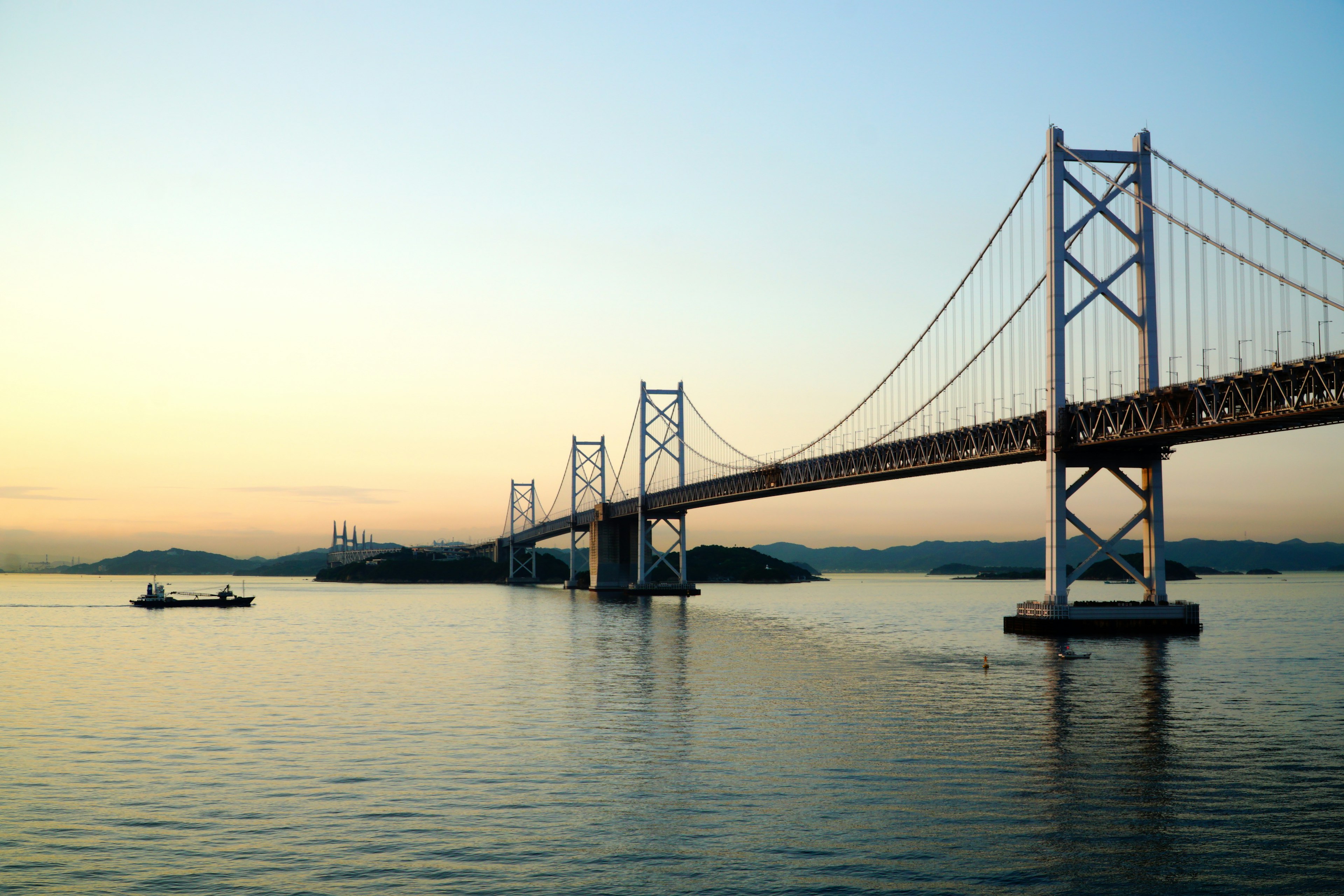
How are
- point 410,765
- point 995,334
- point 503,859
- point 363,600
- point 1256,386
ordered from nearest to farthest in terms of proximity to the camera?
point 503,859 → point 410,765 → point 1256,386 → point 995,334 → point 363,600

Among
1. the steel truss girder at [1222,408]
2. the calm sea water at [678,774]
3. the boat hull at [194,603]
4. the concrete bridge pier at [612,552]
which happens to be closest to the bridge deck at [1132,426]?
the steel truss girder at [1222,408]

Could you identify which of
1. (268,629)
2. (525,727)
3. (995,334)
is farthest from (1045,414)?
(268,629)

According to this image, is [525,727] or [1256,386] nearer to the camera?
[525,727]

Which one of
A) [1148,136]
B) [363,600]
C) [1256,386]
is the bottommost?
[363,600]

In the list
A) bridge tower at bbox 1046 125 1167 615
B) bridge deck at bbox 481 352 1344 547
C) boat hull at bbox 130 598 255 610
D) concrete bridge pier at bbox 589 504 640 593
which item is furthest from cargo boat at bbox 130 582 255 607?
bridge tower at bbox 1046 125 1167 615

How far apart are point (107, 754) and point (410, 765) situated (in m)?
6.46

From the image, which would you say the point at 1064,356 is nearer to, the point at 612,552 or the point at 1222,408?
the point at 1222,408

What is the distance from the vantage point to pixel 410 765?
62.5 feet

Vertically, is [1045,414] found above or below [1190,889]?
above

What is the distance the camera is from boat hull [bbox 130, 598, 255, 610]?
90000 mm

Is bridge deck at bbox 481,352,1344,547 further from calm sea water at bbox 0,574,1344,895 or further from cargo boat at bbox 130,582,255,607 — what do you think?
cargo boat at bbox 130,582,255,607

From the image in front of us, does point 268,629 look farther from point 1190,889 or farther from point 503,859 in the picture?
point 1190,889

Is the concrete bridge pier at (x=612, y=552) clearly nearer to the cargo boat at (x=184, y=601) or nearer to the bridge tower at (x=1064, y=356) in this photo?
the cargo boat at (x=184, y=601)

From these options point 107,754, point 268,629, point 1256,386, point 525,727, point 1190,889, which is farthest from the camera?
point 268,629
